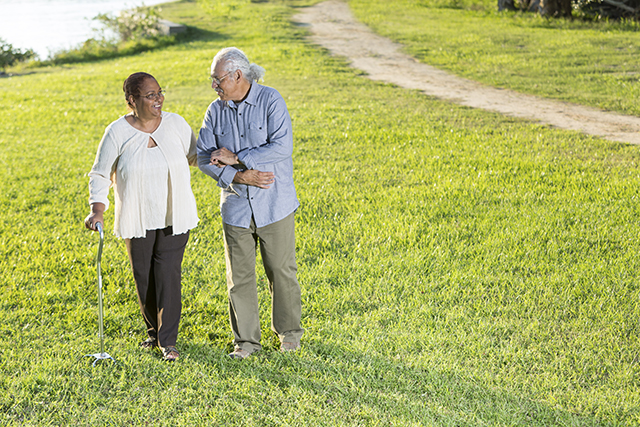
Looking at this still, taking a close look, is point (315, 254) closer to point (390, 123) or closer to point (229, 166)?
point (229, 166)

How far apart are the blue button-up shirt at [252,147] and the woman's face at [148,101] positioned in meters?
0.37

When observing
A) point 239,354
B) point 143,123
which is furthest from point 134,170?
point 239,354

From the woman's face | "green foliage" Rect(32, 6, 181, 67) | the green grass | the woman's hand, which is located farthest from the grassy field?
"green foliage" Rect(32, 6, 181, 67)

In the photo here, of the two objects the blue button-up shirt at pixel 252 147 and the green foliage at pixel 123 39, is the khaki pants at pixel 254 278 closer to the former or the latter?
the blue button-up shirt at pixel 252 147

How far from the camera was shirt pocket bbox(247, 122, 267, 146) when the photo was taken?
4.00 m

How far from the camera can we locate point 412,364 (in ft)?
13.9

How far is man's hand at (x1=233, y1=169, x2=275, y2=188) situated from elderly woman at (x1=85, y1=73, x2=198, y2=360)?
43 cm

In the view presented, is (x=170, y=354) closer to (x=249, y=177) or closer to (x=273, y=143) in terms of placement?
(x=249, y=177)

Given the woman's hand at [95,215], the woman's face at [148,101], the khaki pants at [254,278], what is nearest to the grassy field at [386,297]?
the khaki pants at [254,278]

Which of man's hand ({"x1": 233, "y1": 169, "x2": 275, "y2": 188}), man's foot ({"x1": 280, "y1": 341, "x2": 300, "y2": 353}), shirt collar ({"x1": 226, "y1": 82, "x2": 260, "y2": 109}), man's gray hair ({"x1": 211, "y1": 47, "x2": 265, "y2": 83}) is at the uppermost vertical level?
man's gray hair ({"x1": 211, "y1": 47, "x2": 265, "y2": 83})

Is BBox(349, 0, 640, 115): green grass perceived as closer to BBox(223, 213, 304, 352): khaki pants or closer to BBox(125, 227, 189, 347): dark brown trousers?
BBox(223, 213, 304, 352): khaki pants

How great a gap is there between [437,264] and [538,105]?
28.5ft

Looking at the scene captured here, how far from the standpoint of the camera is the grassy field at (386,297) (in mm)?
3824

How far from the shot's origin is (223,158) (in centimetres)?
394
